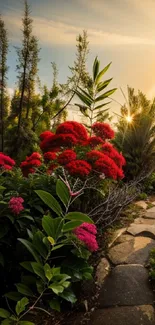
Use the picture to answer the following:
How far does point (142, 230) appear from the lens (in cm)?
381

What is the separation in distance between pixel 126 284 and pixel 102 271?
0.32 metres

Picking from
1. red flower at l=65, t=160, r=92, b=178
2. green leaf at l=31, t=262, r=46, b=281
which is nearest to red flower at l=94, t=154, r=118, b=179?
red flower at l=65, t=160, r=92, b=178

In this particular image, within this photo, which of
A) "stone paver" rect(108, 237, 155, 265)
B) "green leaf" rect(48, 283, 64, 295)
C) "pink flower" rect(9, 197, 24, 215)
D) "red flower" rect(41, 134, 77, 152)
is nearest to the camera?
"green leaf" rect(48, 283, 64, 295)

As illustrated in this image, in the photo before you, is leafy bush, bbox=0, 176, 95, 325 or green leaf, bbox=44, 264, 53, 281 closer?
green leaf, bbox=44, 264, 53, 281

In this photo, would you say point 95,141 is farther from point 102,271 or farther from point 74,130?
point 102,271

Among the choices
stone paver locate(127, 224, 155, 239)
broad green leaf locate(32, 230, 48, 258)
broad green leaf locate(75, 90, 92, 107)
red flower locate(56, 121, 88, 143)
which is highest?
broad green leaf locate(75, 90, 92, 107)

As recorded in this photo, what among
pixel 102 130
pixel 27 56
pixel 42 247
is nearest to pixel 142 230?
pixel 102 130

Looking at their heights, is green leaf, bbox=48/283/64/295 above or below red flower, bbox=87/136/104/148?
below

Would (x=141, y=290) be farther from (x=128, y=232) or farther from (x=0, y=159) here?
(x=0, y=159)

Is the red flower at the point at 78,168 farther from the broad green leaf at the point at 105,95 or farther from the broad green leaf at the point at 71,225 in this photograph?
the broad green leaf at the point at 105,95

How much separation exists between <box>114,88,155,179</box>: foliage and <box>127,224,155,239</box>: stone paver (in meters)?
2.31

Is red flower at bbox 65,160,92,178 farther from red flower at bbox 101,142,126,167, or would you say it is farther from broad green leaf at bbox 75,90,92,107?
broad green leaf at bbox 75,90,92,107

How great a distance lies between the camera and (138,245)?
3.38 metres

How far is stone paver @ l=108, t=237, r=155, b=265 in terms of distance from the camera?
9.99 ft
